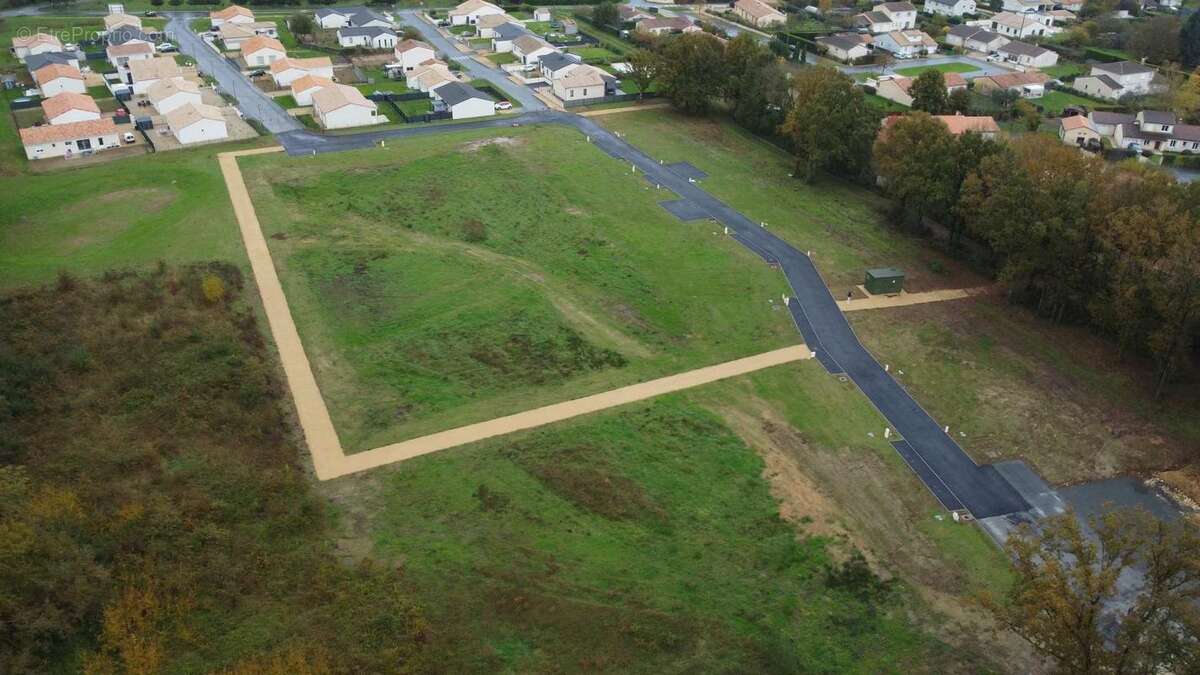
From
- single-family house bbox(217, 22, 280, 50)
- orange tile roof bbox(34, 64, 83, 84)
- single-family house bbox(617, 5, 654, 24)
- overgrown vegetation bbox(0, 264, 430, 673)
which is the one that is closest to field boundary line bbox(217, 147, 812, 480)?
overgrown vegetation bbox(0, 264, 430, 673)

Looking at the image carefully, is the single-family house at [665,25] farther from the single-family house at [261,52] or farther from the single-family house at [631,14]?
the single-family house at [261,52]

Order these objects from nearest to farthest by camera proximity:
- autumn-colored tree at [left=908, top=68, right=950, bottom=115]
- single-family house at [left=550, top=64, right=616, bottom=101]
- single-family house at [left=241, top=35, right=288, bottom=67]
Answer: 1. autumn-colored tree at [left=908, top=68, right=950, bottom=115]
2. single-family house at [left=550, top=64, right=616, bottom=101]
3. single-family house at [left=241, top=35, right=288, bottom=67]

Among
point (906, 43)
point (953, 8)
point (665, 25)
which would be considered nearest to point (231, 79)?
point (665, 25)

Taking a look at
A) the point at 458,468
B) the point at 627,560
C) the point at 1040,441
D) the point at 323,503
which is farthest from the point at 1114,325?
the point at 323,503

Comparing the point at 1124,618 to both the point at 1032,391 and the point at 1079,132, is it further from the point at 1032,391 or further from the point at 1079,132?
the point at 1079,132

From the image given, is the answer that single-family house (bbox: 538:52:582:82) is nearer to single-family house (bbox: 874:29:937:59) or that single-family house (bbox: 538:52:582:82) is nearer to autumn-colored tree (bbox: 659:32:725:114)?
autumn-colored tree (bbox: 659:32:725:114)

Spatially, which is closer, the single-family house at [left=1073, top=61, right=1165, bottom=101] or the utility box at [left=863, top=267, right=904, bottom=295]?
the utility box at [left=863, top=267, right=904, bottom=295]
